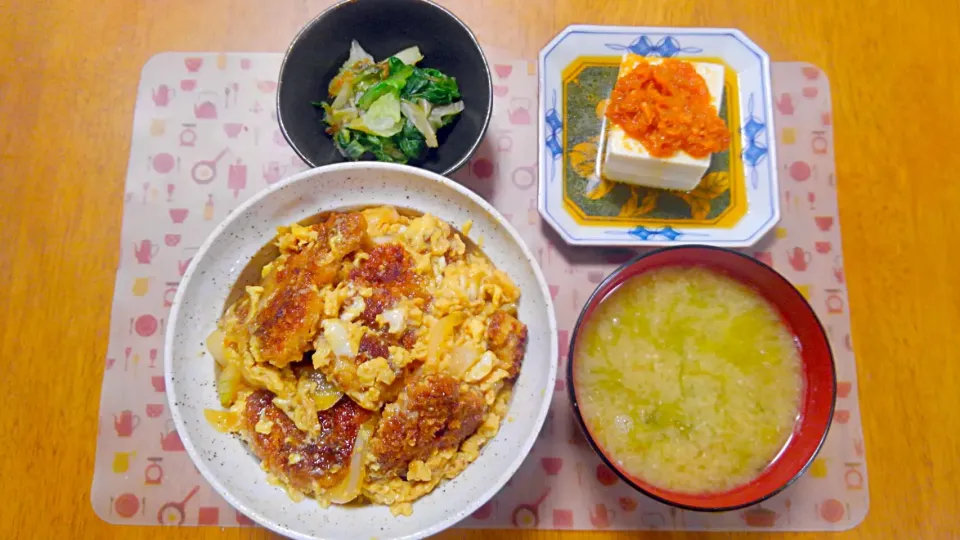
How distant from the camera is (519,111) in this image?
218 centimetres

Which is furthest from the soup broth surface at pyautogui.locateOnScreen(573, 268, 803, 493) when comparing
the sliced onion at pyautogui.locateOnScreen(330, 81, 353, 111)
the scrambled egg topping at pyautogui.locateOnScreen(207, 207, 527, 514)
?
the sliced onion at pyautogui.locateOnScreen(330, 81, 353, 111)

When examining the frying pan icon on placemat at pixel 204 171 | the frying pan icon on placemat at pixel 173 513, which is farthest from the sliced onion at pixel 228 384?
the frying pan icon on placemat at pixel 204 171

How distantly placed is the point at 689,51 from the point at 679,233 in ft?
2.11

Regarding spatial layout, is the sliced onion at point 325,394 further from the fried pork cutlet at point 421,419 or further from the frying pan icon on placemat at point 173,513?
the frying pan icon on placemat at point 173,513

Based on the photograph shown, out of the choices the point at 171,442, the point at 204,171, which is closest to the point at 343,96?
the point at 204,171

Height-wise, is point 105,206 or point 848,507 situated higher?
point 105,206

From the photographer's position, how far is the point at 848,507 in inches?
77.5

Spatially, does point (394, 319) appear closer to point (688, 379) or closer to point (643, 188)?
point (688, 379)

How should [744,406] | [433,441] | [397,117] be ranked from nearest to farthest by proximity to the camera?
[433,441] < [744,406] < [397,117]

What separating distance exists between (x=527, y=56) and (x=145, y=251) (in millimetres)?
1437

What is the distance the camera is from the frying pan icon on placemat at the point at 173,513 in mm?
1917

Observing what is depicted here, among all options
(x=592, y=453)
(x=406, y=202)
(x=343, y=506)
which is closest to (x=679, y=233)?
(x=592, y=453)

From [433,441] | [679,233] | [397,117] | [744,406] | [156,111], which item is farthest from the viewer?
[156,111]

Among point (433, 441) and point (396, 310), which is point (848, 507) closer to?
point (433, 441)
